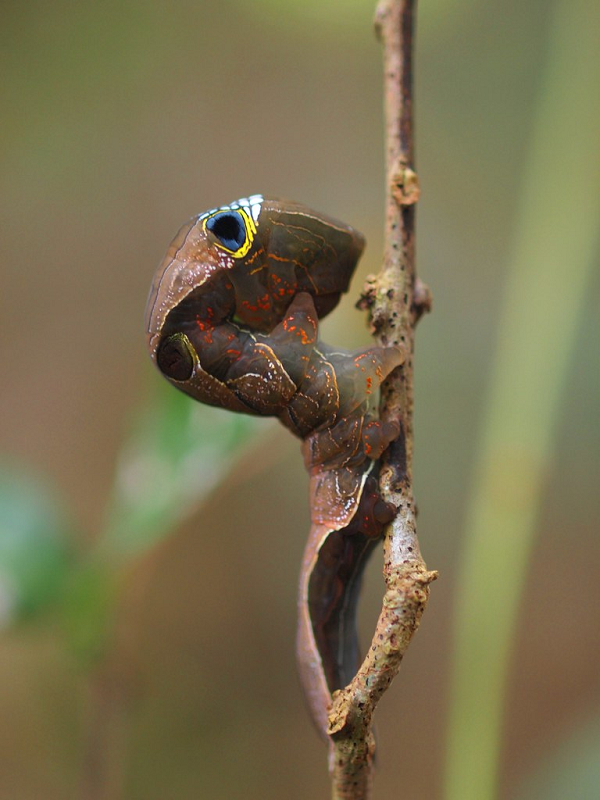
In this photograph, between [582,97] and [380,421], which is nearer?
[380,421]

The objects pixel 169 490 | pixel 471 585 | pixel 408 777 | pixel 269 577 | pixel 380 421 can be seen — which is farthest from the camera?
pixel 269 577

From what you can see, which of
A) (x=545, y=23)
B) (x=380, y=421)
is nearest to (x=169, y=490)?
(x=380, y=421)

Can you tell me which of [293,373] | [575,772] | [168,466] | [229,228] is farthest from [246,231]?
[575,772]

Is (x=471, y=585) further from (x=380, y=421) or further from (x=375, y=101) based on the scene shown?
(x=375, y=101)

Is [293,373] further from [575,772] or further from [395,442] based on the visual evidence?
[575,772]

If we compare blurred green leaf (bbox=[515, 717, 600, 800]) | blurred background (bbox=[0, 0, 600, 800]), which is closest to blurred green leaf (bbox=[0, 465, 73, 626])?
blurred background (bbox=[0, 0, 600, 800])

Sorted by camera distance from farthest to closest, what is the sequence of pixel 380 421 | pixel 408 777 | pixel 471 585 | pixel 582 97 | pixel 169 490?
pixel 408 777 → pixel 582 97 → pixel 471 585 → pixel 169 490 → pixel 380 421

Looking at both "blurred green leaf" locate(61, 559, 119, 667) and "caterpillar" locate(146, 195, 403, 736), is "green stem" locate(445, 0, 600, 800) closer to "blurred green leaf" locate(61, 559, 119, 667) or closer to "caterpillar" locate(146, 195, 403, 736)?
"caterpillar" locate(146, 195, 403, 736)
